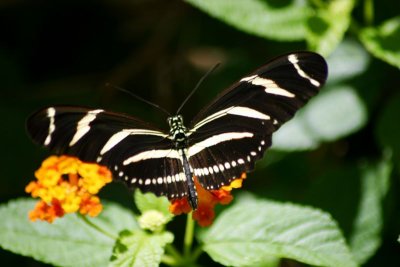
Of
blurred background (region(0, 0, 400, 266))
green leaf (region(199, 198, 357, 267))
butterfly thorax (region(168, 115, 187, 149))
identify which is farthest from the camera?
blurred background (region(0, 0, 400, 266))

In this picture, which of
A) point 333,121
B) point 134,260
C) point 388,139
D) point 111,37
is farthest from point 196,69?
point 134,260

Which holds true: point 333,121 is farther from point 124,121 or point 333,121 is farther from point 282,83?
point 124,121

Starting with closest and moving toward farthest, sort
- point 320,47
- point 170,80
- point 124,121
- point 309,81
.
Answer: point 309,81 < point 124,121 < point 320,47 < point 170,80

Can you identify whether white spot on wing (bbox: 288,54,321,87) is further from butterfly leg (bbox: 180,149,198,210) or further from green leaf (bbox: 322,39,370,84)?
green leaf (bbox: 322,39,370,84)

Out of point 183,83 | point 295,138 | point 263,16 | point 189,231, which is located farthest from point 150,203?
point 183,83

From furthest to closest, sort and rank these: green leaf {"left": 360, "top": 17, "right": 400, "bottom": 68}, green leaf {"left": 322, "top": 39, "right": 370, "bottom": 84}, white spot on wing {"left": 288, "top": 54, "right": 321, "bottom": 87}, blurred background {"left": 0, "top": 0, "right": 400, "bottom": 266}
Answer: green leaf {"left": 322, "top": 39, "right": 370, "bottom": 84}
blurred background {"left": 0, "top": 0, "right": 400, "bottom": 266}
green leaf {"left": 360, "top": 17, "right": 400, "bottom": 68}
white spot on wing {"left": 288, "top": 54, "right": 321, "bottom": 87}

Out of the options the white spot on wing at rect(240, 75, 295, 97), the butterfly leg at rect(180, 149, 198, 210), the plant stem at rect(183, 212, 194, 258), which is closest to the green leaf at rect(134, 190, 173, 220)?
the plant stem at rect(183, 212, 194, 258)

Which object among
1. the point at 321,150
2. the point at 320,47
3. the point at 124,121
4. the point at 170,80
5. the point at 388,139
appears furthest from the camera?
the point at 170,80

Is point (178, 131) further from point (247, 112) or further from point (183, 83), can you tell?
point (183, 83)
